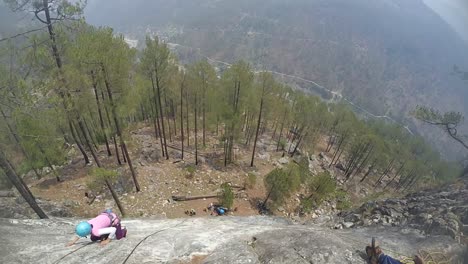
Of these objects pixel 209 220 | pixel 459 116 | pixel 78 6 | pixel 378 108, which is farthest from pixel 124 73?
pixel 378 108

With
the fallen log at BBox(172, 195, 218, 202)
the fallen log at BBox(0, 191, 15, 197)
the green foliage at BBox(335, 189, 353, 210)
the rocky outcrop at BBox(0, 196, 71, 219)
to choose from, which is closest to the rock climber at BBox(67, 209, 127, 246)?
the rocky outcrop at BBox(0, 196, 71, 219)

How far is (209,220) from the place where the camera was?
538 inches

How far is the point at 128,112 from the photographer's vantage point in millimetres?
20156

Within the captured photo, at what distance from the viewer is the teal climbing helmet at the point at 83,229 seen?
30.1ft

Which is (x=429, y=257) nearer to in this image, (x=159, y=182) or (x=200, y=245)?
(x=200, y=245)

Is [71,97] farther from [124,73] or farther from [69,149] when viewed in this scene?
[69,149]

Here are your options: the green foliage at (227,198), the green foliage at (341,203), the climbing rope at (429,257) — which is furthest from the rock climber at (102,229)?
the green foliage at (341,203)

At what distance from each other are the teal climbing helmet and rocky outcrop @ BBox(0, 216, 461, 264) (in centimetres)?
49

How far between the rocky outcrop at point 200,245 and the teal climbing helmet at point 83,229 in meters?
0.49

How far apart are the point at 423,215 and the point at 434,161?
2202 inches

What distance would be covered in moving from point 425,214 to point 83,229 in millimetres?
13733

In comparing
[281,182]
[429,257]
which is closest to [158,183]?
[281,182]

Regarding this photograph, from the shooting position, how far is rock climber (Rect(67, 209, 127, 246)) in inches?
368

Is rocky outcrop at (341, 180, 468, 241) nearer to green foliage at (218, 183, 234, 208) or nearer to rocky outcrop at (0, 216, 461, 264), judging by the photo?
rocky outcrop at (0, 216, 461, 264)
